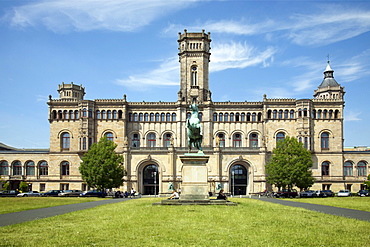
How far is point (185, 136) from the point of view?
8812cm

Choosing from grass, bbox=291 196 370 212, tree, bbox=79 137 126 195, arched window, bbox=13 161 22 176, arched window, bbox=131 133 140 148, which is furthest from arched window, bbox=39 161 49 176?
grass, bbox=291 196 370 212

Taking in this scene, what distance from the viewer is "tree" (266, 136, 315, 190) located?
70438mm

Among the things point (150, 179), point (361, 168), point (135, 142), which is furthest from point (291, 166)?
point (135, 142)

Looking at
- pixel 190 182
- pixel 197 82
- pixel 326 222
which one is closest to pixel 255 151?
pixel 197 82

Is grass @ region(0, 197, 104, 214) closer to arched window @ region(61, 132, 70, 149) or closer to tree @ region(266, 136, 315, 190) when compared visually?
tree @ region(266, 136, 315, 190)

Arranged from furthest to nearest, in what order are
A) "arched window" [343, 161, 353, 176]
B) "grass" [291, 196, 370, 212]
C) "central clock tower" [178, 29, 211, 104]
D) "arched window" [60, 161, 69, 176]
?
1. "central clock tower" [178, 29, 211, 104]
2. "arched window" [343, 161, 353, 176]
3. "arched window" [60, 161, 69, 176]
4. "grass" [291, 196, 370, 212]

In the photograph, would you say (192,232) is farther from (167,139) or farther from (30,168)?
(30,168)

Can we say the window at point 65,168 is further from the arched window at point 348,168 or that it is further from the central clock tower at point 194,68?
the arched window at point 348,168

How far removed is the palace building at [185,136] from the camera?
275ft

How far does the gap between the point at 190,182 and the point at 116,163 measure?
37.5 m

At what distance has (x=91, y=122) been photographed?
286 feet

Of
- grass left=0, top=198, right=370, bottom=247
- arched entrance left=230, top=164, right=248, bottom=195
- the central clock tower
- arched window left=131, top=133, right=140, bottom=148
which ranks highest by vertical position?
the central clock tower

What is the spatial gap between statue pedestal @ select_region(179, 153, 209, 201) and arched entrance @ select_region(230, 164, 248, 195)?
1952 inches

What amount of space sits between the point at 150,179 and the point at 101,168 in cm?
1734
